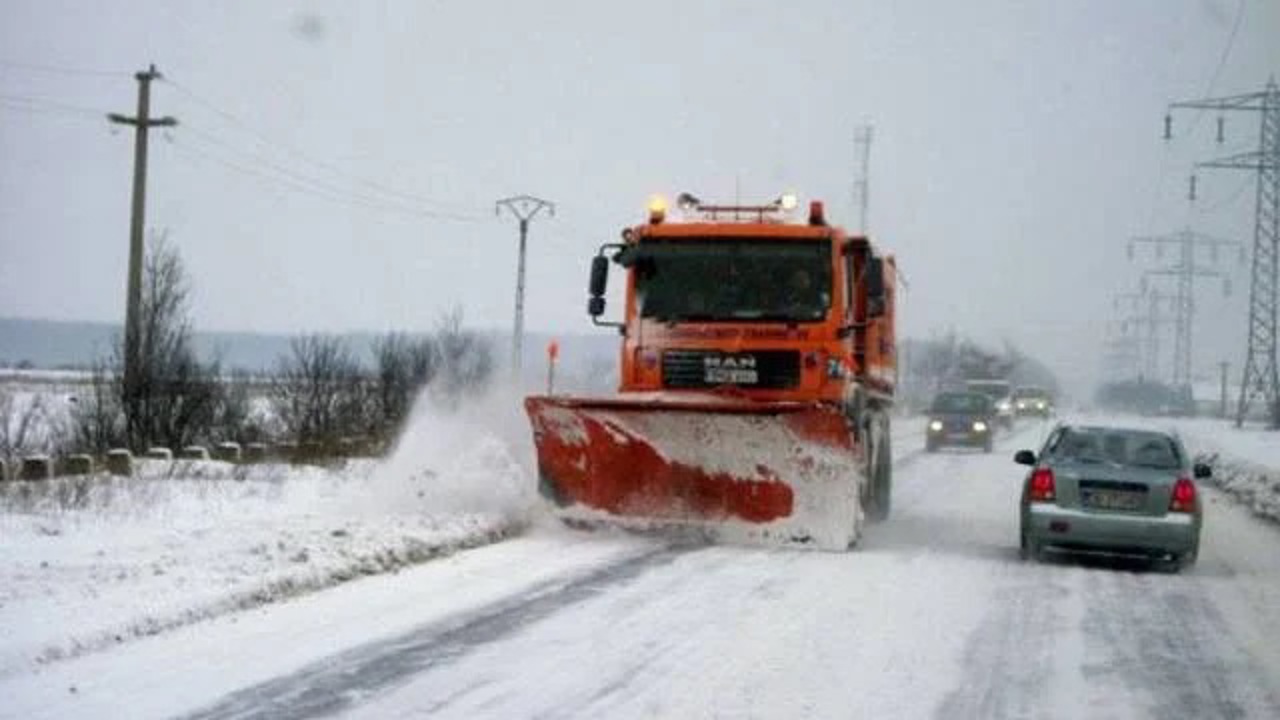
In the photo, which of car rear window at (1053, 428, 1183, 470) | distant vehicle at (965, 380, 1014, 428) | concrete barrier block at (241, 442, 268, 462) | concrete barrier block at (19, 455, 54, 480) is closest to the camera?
car rear window at (1053, 428, 1183, 470)

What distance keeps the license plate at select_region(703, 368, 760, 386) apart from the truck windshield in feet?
1.67

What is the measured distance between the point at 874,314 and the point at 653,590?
18.1 ft

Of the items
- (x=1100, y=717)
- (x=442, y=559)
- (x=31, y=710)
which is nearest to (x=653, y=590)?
(x=442, y=559)

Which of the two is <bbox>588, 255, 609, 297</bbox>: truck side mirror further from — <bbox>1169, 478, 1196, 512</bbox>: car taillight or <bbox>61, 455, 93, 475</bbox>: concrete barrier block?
<bbox>61, 455, 93, 475</bbox>: concrete barrier block

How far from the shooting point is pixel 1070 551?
15930mm

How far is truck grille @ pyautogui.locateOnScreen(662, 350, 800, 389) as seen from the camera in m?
15.9

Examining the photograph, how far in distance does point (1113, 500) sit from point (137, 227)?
20.6m

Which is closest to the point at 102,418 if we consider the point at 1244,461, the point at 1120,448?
the point at 1120,448

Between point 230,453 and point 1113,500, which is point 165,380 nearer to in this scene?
point 230,453

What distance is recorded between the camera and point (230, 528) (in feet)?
47.5

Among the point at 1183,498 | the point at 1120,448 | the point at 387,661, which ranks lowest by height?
the point at 387,661

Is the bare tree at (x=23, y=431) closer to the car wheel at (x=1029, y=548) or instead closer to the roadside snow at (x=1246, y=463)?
the car wheel at (x=1029, y=548)

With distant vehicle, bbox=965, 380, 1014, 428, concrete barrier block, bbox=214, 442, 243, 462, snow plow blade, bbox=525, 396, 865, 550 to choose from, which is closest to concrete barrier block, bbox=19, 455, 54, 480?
concrete barrier block, bbox=214, 442, 243, 462

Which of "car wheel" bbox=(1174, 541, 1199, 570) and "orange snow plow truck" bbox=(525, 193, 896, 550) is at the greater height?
"orange snow plow truck" bbox=(525, 193, 896, 550)
